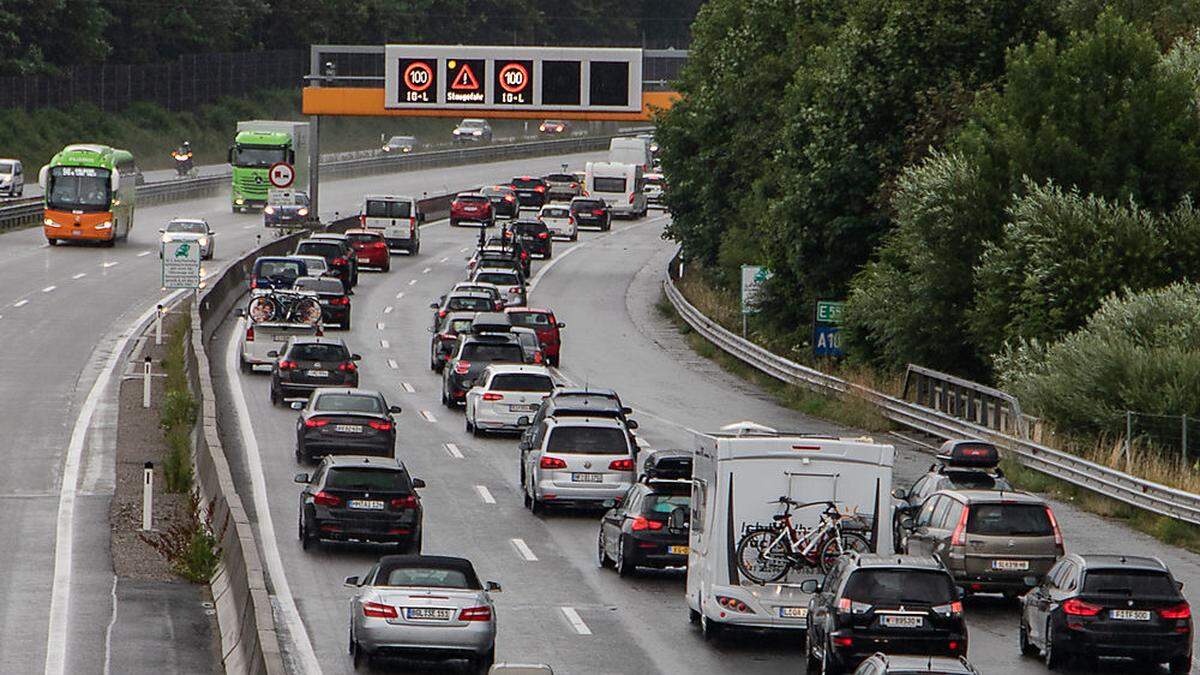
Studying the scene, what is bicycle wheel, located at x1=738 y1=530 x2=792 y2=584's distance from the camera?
2383cm

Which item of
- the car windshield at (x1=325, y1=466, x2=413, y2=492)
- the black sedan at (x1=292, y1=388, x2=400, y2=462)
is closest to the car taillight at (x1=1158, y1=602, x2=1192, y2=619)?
the car windshield at (x1=325, y1=466, x2=413, y2=492)

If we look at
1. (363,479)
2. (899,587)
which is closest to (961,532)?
(899,587)

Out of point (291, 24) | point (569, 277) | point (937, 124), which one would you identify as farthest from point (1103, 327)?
point (291, 24)

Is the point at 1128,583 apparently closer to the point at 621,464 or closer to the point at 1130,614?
the point at 1130,614

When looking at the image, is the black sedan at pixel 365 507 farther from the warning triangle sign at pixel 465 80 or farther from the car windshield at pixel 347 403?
the warning triangle sign at pixel 465 80

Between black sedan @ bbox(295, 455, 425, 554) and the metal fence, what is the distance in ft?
315

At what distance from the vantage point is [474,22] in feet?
588

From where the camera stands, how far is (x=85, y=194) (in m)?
78.9

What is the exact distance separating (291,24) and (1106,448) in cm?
13057

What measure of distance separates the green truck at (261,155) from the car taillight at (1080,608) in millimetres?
74703

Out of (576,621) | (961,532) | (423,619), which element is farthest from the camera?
(961,532)

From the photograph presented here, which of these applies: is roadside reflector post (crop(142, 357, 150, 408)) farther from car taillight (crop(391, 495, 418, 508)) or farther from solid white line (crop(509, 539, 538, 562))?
car taillight (crop(391, 495, 418, 508))

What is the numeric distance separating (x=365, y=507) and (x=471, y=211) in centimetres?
7239

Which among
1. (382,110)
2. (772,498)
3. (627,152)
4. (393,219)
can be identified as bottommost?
(772,498)
